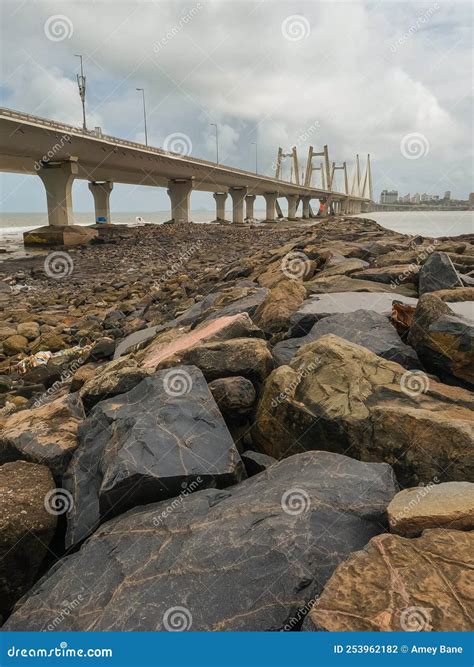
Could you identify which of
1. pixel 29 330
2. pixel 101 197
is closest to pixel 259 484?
pixel 29 330

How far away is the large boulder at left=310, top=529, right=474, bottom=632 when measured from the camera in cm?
220

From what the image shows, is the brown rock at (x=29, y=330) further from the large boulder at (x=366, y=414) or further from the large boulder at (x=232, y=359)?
the large boulder at (x=366, y=414)

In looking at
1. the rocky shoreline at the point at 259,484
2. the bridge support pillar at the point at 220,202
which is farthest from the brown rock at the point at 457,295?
the bridge support pillar at the point at 220,202

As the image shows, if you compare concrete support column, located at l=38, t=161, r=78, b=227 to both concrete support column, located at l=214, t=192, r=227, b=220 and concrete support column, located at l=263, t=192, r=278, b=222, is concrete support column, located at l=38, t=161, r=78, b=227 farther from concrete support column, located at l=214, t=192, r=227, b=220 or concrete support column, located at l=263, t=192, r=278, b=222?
concrete support column, located at l=263, t=192, r=278, b=222

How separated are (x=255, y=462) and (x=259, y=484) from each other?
0.52m

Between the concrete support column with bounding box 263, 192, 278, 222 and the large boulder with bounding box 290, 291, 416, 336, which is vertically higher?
the concrete support column with bounding box 263, 192, 278, 222

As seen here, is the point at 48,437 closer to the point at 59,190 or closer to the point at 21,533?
the point at 21,533

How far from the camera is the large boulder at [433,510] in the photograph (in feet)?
8.68

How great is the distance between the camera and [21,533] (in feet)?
11.2

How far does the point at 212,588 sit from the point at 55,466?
7.15 feet

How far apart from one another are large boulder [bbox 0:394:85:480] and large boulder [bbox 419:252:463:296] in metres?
5.74

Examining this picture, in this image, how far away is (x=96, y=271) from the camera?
23.2m

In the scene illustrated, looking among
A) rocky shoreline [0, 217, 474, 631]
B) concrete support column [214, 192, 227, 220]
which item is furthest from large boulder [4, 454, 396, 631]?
concrete support column [214, 192, 227, 220]

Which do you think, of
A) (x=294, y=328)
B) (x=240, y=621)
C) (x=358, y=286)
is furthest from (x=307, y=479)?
(x=358, y=286)
